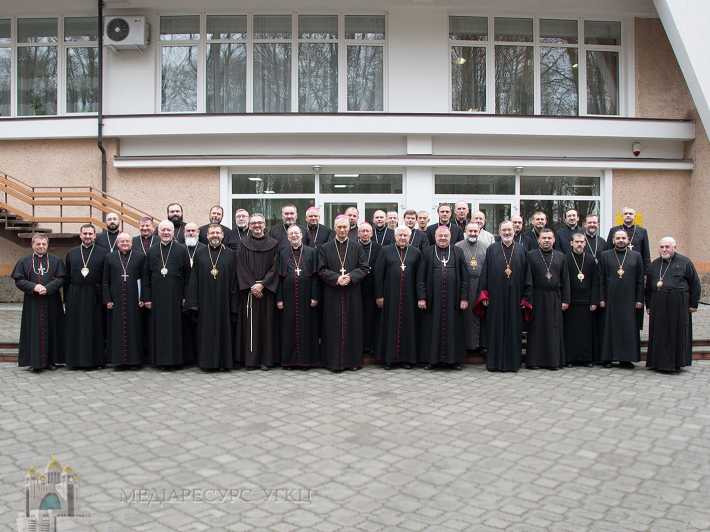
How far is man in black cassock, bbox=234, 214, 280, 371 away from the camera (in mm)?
7117

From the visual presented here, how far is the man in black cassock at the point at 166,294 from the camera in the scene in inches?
277

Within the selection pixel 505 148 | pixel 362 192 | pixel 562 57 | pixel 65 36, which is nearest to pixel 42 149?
pixel 65 36

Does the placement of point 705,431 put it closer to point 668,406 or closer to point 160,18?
point 668,406

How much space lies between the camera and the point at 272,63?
12820 mm

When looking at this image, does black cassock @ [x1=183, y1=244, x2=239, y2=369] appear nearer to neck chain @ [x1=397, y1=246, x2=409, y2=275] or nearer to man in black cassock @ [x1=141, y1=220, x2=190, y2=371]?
man in black cassock @ [x1=141, y1=220, x2=190, y2=371]

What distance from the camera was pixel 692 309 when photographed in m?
7.05

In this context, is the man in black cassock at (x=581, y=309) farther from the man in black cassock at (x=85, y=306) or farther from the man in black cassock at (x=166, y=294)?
the man in black cassock at (x=85, y=306)

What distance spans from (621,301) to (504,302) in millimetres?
1617

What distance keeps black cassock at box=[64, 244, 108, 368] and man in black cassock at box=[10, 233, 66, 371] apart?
154 millimetres

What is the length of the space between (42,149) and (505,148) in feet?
34.6

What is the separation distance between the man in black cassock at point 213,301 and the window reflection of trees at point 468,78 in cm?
766

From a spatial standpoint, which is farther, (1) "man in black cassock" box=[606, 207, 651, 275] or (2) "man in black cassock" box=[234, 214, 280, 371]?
(1) "man in black cassock" box=[606, 207, 651, 275]

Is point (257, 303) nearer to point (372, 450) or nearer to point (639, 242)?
→ point (372, 450)

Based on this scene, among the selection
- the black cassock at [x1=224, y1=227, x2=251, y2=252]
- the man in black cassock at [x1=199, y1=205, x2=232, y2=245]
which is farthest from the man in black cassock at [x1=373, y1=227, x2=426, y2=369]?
the man in black cassock at [x1=199, y1=205, x2=232, y2=245]
